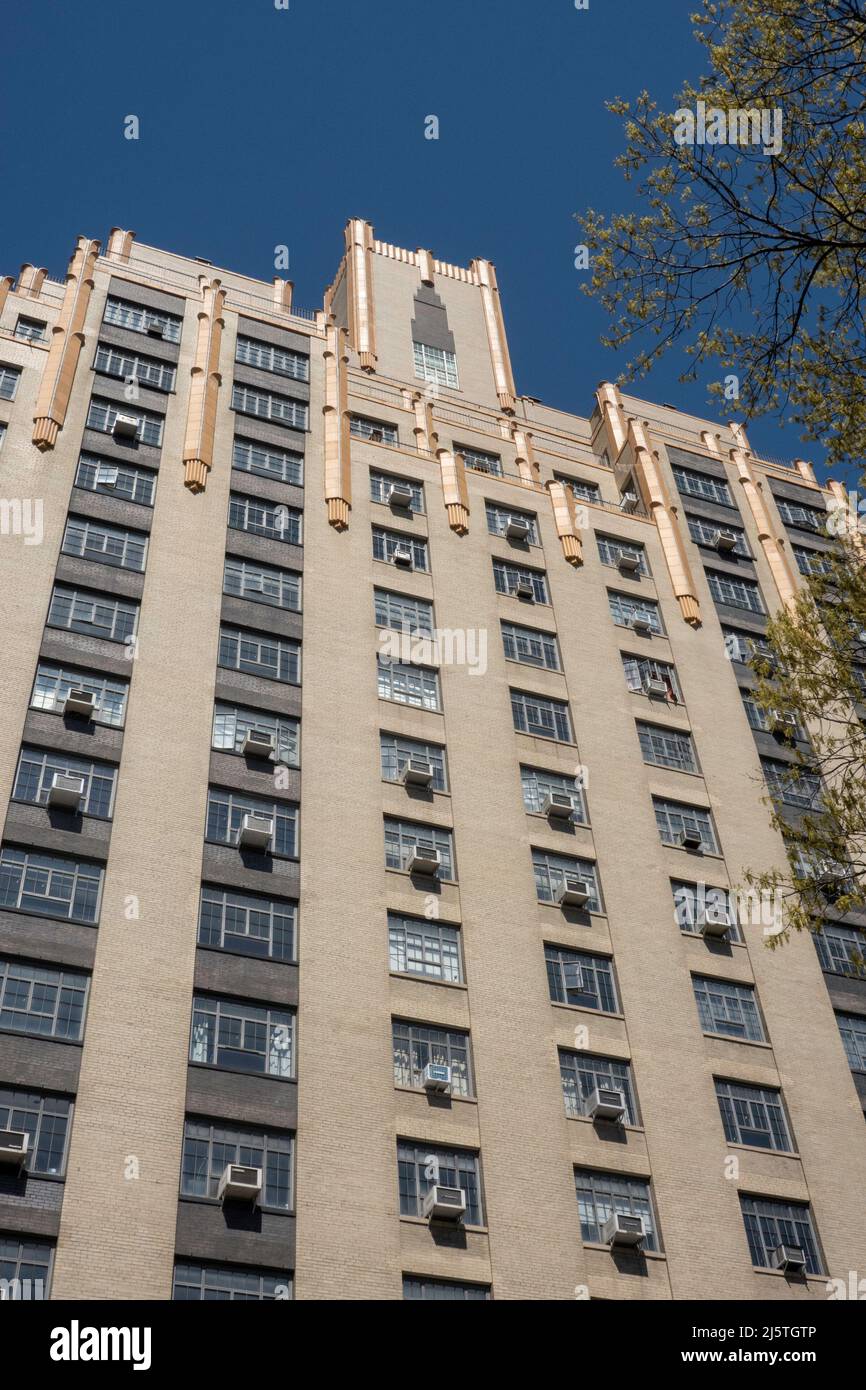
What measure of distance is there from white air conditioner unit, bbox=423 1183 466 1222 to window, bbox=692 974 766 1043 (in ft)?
35.7

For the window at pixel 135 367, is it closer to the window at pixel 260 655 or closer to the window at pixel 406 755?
the window at pixel 260 655

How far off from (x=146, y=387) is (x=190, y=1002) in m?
28.7

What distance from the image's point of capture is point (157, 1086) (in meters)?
33.8

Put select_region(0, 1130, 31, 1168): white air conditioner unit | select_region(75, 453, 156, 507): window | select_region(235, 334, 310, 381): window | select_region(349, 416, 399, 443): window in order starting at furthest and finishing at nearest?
select_region(349, 416, 399, 443): window < select_region(235, 334, 310, 381): window < select_region(75, 453, 156, 507): window < select_region(0, 1130, 31, 1168): white air conditioner unit

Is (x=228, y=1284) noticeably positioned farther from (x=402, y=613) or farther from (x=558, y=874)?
(x=402, y=613)

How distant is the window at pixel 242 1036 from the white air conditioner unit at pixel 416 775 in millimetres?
9461

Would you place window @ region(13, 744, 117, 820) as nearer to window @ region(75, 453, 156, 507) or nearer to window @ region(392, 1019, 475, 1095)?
window @ region(392, 1019, 475, 1095)

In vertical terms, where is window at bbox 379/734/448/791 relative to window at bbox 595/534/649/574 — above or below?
below

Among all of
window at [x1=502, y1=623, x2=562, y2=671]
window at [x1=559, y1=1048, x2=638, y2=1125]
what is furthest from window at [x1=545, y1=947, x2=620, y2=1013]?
window at [x1=502, y1=623, x2=562, y2=671]

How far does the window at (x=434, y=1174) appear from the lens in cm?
3456

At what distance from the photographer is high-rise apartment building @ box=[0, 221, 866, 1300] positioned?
110 ft
